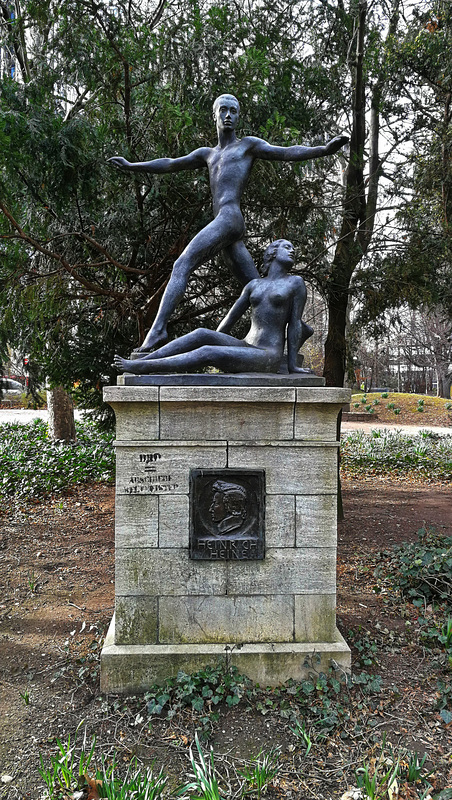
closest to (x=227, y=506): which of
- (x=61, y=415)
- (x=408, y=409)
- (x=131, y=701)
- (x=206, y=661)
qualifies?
(x=206, y=661)

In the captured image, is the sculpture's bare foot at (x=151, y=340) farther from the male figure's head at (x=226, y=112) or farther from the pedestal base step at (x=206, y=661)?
the pedestal base step at (x=206, y=661)

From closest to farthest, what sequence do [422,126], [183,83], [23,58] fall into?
[183,83]
[422,126]
[23,58]

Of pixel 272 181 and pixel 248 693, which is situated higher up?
pixel 272 181

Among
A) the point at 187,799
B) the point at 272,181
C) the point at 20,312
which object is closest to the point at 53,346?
the point at 20,312

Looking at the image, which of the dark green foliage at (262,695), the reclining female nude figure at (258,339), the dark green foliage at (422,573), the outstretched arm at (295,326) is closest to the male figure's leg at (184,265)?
the reclining female nude figure at (258,339)

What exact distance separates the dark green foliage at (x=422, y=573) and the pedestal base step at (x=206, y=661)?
4.61 ft

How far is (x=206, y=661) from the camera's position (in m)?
3.22

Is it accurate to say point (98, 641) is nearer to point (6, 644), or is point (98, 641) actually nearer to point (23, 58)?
point (6, 644)

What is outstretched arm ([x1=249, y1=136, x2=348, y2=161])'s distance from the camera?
11.3 ft

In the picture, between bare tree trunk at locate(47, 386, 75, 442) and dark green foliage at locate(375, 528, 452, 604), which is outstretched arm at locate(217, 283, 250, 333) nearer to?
dark green foliage at locate(375, 528, 452, 604)

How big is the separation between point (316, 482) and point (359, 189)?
4617 mm

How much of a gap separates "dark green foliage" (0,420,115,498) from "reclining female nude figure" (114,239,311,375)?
4.31m

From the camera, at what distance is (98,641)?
389 centimetres

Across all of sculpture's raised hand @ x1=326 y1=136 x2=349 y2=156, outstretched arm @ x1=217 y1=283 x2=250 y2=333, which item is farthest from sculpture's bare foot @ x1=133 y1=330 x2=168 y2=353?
sculpture's raised hand @ x1=326 y1=136 x2=349 y2=156
